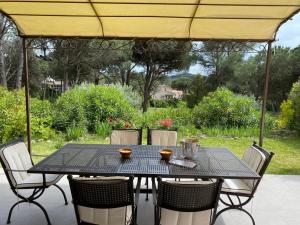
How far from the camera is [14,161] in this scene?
3041 millimetres

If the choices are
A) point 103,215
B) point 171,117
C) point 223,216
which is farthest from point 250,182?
point 171,117

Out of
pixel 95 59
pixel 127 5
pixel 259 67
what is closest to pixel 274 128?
pixel 259 67

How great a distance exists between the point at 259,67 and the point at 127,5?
38.1 ft

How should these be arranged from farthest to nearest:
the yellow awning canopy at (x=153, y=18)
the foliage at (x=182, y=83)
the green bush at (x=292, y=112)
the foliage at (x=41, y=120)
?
1. the foliage at (x=182, y=83)
2. the green bush at (x=292, y=112)
3. the foliage at (x=41, y=120)
4. the yellow awning canopy at (x=153, y=18)

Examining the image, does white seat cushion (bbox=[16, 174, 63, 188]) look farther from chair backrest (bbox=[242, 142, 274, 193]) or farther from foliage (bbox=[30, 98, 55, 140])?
foliage (bbox=[30, 98, 55, 140])

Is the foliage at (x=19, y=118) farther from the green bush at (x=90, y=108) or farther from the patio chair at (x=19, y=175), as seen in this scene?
the patio chair at (x=19, y=175)

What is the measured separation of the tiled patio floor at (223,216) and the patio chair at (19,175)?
0.20 meters

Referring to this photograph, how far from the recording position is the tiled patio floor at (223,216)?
3.13 meters

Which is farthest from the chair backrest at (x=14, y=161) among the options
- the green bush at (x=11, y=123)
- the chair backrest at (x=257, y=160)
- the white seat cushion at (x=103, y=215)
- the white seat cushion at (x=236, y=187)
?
the green bush at (x=11, y=123)

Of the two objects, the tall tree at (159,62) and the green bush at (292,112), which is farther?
the tall tree at (159,62)

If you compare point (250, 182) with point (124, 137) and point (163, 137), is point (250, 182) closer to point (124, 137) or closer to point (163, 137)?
point (163, 137)

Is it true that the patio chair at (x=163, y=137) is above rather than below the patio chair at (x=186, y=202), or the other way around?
above

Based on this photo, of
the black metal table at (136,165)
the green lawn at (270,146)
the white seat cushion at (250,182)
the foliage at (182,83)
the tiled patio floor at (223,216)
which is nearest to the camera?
the black metal table at (136,165)

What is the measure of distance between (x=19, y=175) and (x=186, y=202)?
1.93 meters
